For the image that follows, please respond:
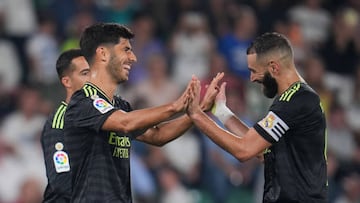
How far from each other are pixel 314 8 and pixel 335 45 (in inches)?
26.9

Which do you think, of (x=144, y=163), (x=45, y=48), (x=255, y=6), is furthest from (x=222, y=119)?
(x=255, y=6)

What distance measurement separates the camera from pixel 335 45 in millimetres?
A: 14750

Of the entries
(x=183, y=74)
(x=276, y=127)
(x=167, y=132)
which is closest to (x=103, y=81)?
(x=167, y=132)

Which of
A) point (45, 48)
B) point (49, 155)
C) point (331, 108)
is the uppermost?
point (45, 48)

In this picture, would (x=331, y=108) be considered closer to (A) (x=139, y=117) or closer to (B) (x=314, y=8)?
(B) (x=314, y=8)

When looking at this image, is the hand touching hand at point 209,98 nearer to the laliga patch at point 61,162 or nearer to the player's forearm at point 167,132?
the player's forearm at point 167,132

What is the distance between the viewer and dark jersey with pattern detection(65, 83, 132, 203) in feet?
24.0

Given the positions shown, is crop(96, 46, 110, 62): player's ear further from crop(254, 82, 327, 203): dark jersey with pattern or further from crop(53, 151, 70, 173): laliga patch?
crop(254, 82, 327, 203): dark jersey with pattern

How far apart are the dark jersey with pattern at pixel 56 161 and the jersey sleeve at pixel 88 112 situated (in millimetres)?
577

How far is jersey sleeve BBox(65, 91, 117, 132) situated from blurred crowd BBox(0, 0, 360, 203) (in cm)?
453

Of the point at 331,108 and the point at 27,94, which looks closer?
the point at 27,94

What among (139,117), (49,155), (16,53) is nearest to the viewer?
(139,117)

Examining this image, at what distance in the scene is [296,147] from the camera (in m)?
7.50

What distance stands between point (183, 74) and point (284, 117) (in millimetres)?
6239
